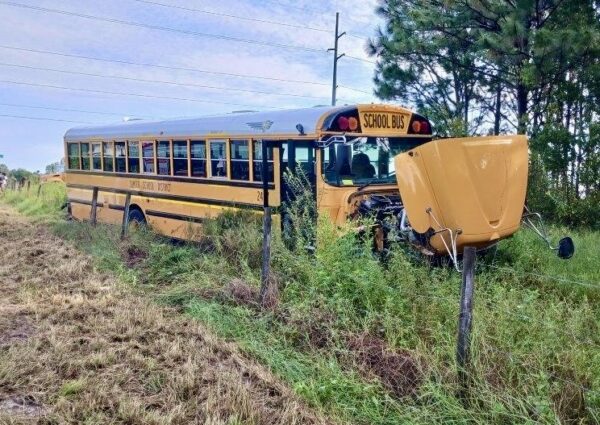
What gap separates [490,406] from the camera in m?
3.02

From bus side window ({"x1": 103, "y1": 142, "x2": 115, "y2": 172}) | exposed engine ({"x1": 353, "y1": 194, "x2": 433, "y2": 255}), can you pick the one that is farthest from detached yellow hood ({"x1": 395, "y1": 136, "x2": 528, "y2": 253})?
bus side window ({"x1": 103, "y1": 142, "x2": 115, "y2": 172})

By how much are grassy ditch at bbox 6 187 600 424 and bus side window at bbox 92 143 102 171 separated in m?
5.24

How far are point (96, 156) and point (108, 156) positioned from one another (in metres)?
0.60

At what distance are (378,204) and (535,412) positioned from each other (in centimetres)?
371

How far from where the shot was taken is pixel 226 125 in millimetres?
8062

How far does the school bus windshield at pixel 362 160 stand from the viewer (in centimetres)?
630

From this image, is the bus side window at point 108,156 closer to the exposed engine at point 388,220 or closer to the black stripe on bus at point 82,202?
the black stripe on bus at point 82,202

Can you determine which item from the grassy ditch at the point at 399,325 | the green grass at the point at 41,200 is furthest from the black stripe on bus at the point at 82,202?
the grassy ditch at the point at 399,325

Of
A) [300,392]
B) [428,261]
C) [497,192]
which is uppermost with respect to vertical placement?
[497,192]

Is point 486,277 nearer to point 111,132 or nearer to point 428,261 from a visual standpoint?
point 428,261

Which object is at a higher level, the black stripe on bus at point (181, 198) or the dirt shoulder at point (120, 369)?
the black stripe on bus at point (181, 198)

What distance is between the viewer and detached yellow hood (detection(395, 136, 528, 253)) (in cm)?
394

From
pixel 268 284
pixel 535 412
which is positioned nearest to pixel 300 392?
pixel 535 412

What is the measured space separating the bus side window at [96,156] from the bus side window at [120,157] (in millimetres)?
775
